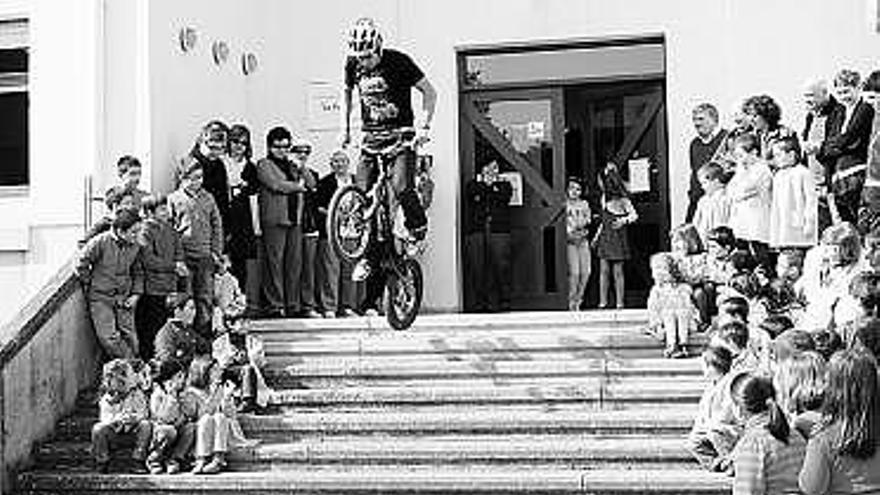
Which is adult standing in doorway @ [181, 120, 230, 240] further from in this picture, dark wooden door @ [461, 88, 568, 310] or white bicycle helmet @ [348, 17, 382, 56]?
dark wooden door @ [461, 88, 568, 310]

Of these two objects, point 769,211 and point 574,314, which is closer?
point 769,211

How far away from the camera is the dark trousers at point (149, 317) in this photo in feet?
37.4

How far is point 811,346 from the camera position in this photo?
6.84 meters

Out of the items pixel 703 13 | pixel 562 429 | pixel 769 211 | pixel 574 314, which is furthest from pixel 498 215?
pixel 562 429

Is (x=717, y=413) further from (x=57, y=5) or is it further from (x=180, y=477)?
(x=57, y=5)

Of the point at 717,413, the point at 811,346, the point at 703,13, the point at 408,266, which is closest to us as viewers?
the point at 811,346

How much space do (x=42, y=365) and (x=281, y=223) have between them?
9.94 ft

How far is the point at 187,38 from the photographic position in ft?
44.3

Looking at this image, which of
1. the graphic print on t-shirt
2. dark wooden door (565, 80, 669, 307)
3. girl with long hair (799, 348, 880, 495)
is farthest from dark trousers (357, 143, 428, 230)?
girl with long hair (799, 348, 880, 495)

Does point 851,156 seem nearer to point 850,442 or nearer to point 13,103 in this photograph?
point 850,442

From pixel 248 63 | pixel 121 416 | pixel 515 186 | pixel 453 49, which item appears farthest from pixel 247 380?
pixel 453 49

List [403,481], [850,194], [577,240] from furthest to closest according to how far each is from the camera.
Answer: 1. [577,240]
2. [850,194]
3. [403,481]

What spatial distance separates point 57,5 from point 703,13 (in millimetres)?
6310

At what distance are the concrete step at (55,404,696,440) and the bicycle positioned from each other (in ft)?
3.81
